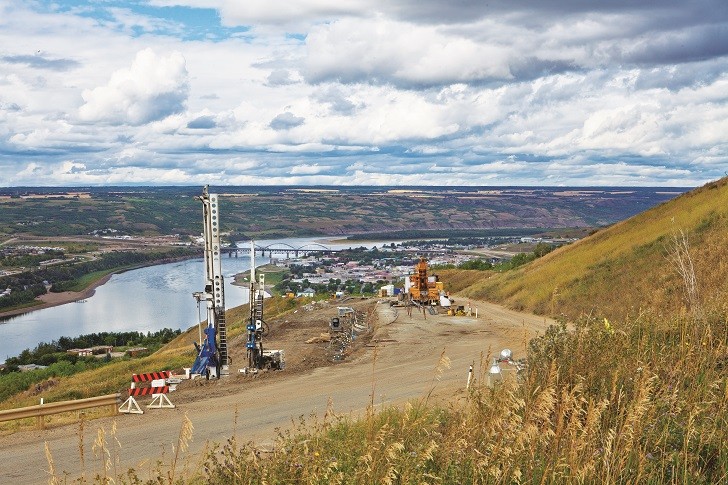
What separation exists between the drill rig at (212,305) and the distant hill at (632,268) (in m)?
12.5

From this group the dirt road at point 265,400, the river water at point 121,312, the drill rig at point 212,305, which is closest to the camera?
the dirt road at point 265,400

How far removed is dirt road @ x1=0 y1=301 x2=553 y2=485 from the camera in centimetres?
1332

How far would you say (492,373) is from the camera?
47.6ft

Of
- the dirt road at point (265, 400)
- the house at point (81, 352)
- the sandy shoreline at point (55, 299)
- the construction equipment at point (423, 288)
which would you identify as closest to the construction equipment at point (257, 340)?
the dirt road at point (265, 400)

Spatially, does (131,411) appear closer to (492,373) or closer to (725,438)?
(492,373)

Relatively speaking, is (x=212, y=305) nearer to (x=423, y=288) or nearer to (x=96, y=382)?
(x=96, y=382)

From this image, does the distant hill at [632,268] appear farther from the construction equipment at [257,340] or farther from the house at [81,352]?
the house at [81,352]

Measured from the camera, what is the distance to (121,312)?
323 feet

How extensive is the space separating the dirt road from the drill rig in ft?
4.28

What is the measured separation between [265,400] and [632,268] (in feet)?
90.3

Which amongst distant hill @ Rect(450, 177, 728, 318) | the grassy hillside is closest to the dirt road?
distant hill @ Rect(450, 177, 728, 318)

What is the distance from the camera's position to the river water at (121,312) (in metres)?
83.6

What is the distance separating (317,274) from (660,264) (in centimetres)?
10166

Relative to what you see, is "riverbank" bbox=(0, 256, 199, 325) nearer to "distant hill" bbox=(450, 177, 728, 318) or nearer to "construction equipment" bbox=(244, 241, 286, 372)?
"distant hill" bbox=(450, 177, 728, 318)
